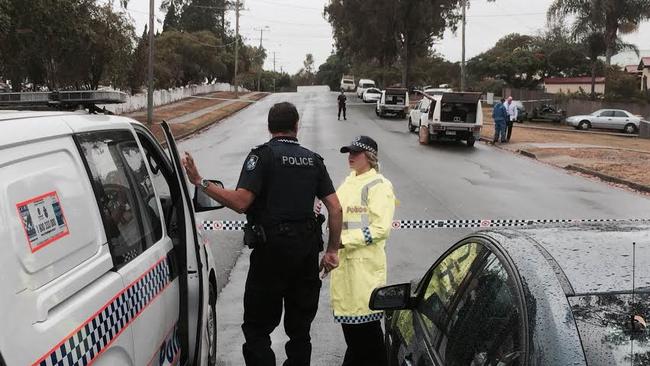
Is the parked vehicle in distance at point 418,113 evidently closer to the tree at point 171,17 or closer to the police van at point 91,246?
the police van at point 91,246

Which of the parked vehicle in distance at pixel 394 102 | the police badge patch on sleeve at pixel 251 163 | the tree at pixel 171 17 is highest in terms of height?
the tree at pixel 171 17

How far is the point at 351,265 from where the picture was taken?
4.09m

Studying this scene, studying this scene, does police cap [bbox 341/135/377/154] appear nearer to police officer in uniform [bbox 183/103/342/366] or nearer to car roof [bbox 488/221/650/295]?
police officer in uniform [bbox 183/103/342/366]

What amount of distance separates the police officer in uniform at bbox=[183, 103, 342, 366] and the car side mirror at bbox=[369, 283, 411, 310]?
2.14 ft

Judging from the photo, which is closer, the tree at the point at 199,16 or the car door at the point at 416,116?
the car door at the point at 416,116

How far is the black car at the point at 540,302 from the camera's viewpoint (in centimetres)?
187

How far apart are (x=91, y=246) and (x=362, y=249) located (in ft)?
6.69

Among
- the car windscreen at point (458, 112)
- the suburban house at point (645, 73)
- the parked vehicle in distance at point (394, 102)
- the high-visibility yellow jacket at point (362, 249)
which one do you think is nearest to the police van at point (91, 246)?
the high-visibility yellow jacket at point (362, 249)

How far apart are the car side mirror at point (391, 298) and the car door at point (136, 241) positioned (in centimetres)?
104

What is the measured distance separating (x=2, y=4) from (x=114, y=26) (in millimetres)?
11185

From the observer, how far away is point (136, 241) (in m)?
2.93

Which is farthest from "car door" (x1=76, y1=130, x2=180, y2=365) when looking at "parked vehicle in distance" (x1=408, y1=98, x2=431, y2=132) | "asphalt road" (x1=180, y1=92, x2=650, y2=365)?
"parked vehicle in distance" (x1=408, y1=98, x2=431, y2=132)

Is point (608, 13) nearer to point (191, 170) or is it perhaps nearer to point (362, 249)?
point (362, 249)

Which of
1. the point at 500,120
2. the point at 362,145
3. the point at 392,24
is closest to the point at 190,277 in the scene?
the point at 362,145
